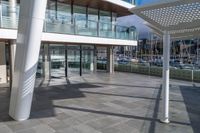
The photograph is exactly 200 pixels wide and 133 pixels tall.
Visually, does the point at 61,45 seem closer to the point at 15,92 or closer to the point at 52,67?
the point at 52,67

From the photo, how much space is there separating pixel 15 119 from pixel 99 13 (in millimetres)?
13384

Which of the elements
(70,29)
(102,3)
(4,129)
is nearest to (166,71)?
(4,129)

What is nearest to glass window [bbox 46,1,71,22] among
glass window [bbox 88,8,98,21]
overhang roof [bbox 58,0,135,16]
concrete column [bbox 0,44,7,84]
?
→ overhang roof [bbox 58,0,135,16]

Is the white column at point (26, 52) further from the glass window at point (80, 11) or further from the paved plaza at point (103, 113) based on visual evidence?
the glass window at point (80, 11)

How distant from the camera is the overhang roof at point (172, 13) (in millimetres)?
5078

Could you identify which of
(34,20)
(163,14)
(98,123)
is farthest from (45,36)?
(163,14)

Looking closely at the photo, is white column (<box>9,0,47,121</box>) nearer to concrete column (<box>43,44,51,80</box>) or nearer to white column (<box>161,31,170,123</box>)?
white column (<box>161,31,170,123</box>)

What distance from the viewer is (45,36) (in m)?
11.1

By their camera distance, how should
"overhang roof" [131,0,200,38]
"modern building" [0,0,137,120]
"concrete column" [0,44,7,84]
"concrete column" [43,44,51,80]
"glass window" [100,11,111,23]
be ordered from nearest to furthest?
"overhang roof" [131,0,200,38] < "modern building" [0,0,137,120] < "concrete column" [0,44,7,84] < "concrete column" [43,44,51,80] < "glass window" [100,11,111,23]

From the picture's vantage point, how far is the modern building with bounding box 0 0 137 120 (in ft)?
20.3

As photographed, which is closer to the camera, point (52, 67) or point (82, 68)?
point (52, 67)

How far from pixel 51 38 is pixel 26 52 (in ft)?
17.7

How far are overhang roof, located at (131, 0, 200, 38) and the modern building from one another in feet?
10.6

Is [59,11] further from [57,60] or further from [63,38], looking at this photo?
[57,60]
